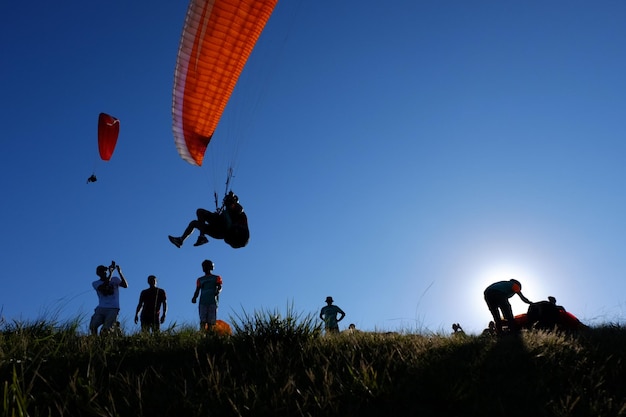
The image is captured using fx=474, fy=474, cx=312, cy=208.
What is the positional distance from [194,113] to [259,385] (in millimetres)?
8222

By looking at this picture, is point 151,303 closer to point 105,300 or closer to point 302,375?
point 105,300

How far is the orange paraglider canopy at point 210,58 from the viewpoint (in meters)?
9.33

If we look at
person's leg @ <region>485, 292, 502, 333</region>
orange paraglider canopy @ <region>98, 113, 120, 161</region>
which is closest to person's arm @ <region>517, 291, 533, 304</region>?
person's leg @ <region>485, 292, 502, 333</region>

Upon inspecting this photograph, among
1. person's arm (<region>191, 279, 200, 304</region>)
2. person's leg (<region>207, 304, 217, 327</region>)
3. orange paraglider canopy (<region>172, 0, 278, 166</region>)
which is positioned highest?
orange paraglider canopy (<region>172, 0, 278, 166</region>)

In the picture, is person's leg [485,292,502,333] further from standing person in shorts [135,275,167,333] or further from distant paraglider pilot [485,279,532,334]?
standing person in shorts [135,275,167,333]

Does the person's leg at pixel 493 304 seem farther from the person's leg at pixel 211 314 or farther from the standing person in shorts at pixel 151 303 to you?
the standing person in shorts at pixel 151 303

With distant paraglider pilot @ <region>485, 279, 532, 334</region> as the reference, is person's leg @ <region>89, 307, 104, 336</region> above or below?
above

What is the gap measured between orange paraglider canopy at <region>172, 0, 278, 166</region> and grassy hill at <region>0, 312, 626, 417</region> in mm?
6190

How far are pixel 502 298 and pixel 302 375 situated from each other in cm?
663

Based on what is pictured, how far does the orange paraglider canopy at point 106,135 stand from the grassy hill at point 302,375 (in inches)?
446

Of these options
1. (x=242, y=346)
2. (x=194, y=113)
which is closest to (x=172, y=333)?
(x=242, y=346)

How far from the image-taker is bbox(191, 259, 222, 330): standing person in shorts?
31.2 feet

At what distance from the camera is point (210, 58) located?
9883 millimetres

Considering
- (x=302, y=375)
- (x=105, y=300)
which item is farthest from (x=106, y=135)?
(x=302, y=375)
